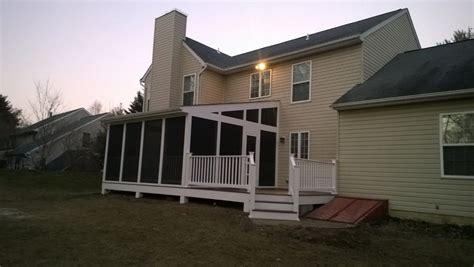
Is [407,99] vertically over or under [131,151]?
over

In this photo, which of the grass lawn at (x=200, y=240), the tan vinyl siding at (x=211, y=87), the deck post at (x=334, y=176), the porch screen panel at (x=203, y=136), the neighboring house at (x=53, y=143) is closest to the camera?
the grass lawn at (x=200, y=240)

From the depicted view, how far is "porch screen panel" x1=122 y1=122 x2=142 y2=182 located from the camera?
1223 cm

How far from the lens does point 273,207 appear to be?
8.38 metres

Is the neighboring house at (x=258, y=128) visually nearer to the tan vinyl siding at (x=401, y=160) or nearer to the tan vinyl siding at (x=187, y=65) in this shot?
the tan vinyl siding at (x=187, y=65)

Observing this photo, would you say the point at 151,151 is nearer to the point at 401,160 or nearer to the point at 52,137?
the point at 401,160

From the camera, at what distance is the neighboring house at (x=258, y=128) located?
943 cm

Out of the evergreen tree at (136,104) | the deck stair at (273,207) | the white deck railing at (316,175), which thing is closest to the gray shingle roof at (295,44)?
the white deck railing at (316,175)

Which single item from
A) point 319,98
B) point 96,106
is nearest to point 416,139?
point 319,98

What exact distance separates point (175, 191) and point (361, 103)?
6094 millimetres

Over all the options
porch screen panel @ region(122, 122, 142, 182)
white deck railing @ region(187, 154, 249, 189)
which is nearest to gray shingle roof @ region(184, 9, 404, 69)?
porch screen panel @ region(122, 122, 142, 182)

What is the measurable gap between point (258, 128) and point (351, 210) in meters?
4.51

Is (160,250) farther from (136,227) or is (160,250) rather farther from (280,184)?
(280,184)

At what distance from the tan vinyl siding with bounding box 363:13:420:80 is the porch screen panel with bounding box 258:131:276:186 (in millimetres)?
3868

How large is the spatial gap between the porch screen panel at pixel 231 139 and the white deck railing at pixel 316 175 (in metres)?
2.83
